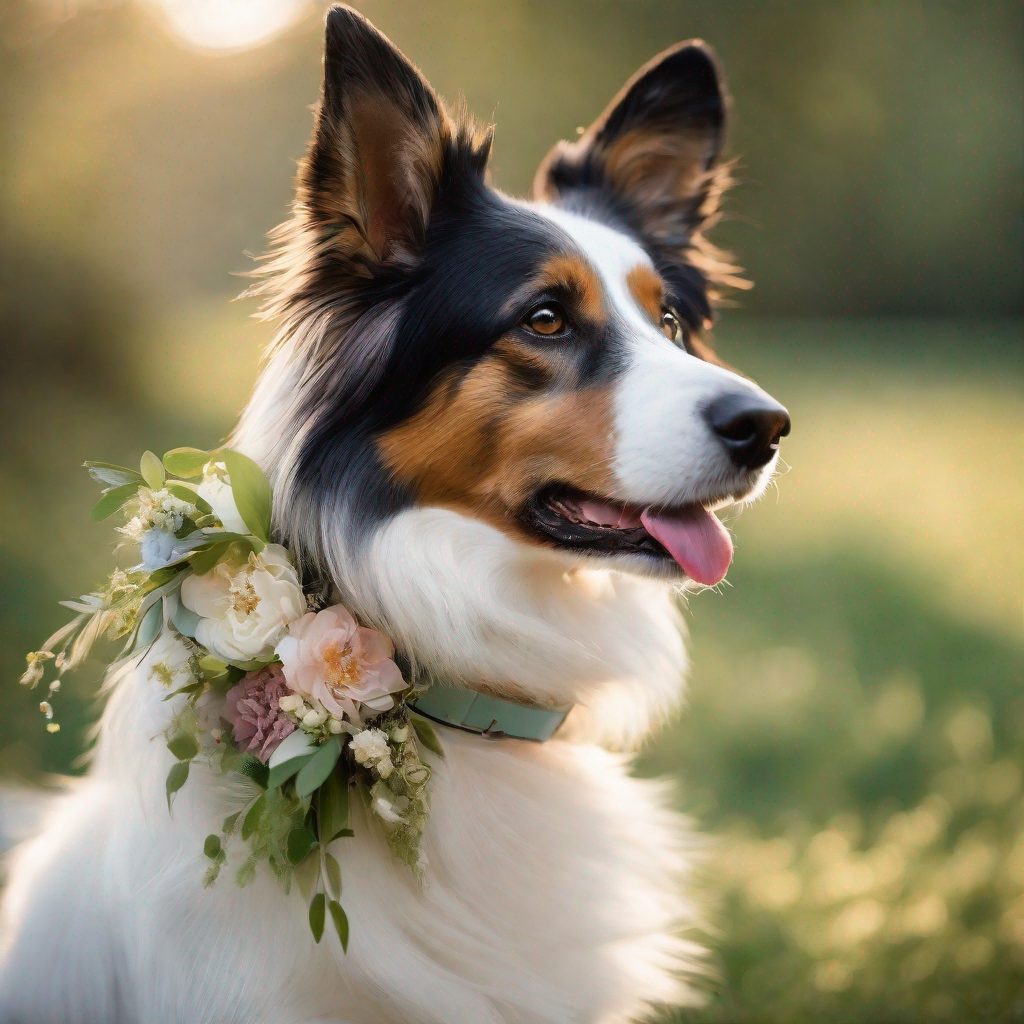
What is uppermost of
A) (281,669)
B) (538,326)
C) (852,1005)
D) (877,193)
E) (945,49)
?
(945,49)

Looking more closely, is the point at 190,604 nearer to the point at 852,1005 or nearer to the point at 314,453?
the point at 314,453

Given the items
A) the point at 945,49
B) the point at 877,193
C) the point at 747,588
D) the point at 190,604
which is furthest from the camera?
the point at 877,193

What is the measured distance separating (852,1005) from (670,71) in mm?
2707

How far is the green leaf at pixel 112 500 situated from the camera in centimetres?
194

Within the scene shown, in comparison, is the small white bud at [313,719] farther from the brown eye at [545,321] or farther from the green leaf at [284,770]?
the brown eye at [545,321]

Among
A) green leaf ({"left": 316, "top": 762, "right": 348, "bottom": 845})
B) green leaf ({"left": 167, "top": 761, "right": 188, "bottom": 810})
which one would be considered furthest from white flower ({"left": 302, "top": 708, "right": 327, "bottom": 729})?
green leaf ({"left": 167, "top": 761, "right": 188, "bottom": 810})

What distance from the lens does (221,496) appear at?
2.04 meters

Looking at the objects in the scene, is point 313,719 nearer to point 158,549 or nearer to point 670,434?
point 158,549

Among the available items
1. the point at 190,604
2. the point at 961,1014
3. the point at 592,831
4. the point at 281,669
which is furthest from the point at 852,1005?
the point at 190,604

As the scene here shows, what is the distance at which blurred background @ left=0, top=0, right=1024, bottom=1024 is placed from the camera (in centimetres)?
326

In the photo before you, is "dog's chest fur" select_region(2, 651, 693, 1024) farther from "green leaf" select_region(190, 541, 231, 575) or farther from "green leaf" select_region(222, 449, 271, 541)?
"green leaf" select_region(222, 449, 271, 541)

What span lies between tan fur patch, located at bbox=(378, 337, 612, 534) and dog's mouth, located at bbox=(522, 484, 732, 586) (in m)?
0.05

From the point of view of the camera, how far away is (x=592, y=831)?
2215 millimetres

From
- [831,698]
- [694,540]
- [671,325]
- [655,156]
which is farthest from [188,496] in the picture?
[831,698]
